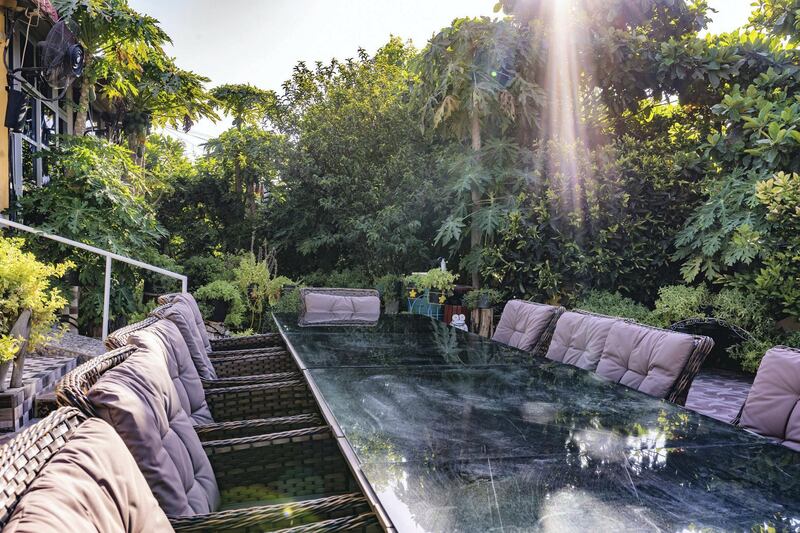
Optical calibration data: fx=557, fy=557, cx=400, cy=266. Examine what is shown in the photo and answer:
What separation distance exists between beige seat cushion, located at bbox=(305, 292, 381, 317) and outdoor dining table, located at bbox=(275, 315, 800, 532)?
6.25 feet

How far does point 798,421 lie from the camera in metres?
1.64

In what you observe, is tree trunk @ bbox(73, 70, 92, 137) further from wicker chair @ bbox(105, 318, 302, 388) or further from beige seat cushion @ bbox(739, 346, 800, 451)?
beige seat cushion @ bbox(739, 346, 800, 451)

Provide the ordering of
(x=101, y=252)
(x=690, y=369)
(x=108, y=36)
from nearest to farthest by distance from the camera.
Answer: (x=690, y=369), (x=101, y=252), (x=108, y=36)

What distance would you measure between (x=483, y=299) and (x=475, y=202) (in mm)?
1714

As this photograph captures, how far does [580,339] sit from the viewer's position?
278 cm

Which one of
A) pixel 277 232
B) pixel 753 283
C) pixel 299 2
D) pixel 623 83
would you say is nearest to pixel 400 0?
pixel 299 2

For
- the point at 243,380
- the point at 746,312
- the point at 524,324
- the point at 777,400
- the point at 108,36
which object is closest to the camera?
the point at 777,400

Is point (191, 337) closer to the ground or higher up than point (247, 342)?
higher up

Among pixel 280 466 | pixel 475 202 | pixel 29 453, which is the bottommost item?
pixel 280 466

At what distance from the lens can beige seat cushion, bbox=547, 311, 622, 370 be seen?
2.63 metres

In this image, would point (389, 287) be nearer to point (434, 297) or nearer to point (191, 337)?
point (434, 297)

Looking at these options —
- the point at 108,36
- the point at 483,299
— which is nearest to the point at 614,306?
the point at 483,299

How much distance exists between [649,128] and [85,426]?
838 centimetres

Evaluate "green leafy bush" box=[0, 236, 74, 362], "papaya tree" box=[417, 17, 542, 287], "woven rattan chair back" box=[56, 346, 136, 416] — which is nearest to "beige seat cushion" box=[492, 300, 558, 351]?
"woven rattan chair back" box=[56, 346, 136, 416]
